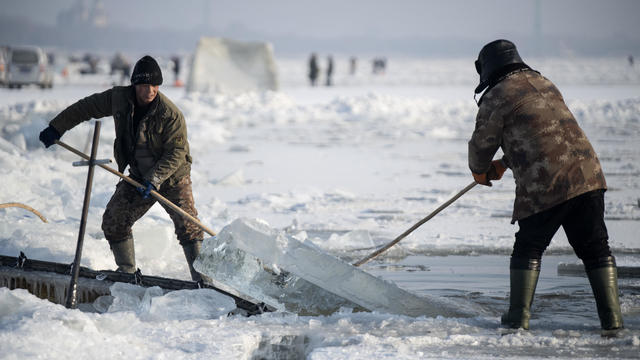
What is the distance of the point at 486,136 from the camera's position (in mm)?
4020

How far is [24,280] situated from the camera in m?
4.88

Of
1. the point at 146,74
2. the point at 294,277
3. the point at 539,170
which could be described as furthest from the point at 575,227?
the point at 146,74

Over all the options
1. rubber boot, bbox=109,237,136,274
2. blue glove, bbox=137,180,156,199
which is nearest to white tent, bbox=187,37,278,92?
rubber boot, bbox=109,237,136,274

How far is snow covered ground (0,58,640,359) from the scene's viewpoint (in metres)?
3.75

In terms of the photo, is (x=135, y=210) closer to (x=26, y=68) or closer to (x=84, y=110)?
(x=84, y=110)

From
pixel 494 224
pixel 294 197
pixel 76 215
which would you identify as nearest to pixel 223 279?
pixel 76 215

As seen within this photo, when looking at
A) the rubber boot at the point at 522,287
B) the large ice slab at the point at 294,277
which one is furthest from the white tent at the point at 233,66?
the rubber boot at the point at 522,287

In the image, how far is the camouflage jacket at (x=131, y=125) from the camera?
4750 mm

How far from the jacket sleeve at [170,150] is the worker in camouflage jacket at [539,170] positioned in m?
1.79

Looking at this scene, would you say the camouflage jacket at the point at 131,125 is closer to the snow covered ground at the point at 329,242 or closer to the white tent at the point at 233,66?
the snow covered ground at the point at 329,242

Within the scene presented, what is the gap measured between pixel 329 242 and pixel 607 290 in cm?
302

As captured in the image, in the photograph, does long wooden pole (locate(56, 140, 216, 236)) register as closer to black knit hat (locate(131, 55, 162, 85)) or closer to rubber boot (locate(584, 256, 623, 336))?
black knit hat (locate(131, 55, 162, 85))

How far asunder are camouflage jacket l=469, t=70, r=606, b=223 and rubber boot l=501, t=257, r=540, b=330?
0.25m

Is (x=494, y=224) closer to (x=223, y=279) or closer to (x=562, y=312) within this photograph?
(x=562, y=312)
